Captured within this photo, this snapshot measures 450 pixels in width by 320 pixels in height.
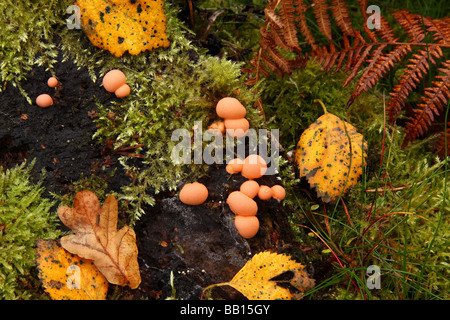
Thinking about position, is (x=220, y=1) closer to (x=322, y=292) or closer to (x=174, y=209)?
(x=174, y=209)

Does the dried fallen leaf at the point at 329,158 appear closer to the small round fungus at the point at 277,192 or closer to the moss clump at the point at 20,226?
the small round fungus at the point at 277,192

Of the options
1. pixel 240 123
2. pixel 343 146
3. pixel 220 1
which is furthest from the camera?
pixel 220 1

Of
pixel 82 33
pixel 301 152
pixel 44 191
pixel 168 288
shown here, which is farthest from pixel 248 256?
pixel 82 33

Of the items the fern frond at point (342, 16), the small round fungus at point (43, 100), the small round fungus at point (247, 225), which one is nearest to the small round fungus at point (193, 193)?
the small round fungus at point (247, 225)

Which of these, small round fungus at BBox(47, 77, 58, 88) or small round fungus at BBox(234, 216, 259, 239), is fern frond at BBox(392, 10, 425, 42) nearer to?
small round fungus at BBox(234, 216, 259, 239)

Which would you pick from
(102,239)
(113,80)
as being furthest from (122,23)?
(102,239)

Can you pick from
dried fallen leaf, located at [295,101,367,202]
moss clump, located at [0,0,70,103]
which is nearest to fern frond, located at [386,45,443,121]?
dried fallen leaf, located at [295,101,367,202]
